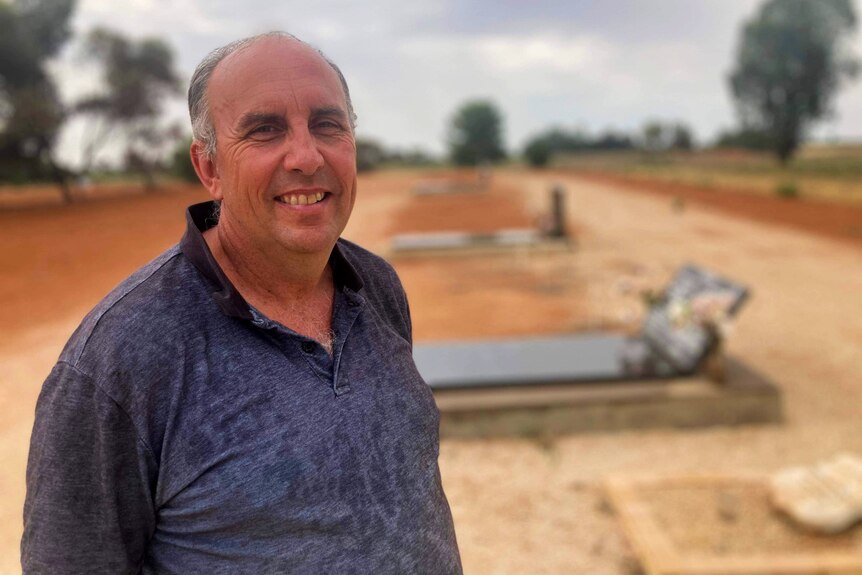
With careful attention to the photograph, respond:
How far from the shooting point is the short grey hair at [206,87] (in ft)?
4.09

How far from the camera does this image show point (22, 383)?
21.5ft

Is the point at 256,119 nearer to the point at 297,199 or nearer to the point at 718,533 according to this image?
the point at 297,199

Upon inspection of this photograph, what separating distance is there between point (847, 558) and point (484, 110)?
94.6 m

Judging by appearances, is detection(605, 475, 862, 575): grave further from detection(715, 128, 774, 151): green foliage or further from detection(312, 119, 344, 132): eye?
detection(715, 128, 774, 151): green foliage

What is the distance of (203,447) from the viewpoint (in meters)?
1.12

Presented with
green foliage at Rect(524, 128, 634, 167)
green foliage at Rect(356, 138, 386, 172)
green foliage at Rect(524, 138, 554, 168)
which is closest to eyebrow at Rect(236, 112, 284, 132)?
green foliage at Rect(356, 138, 386, 172)

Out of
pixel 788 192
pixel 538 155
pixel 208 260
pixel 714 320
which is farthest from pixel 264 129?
pixel 538 155

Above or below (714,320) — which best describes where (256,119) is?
above

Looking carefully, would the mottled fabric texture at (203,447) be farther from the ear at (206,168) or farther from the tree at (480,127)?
the tree at (480,127)

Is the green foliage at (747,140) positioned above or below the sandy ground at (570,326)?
above

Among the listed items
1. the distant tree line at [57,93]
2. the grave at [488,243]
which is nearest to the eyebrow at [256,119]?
the grave at [488,243]

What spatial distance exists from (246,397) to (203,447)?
96 millimetres

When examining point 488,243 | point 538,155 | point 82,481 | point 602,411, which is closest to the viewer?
point 82,481

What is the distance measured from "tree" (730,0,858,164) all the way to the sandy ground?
3215 cm
